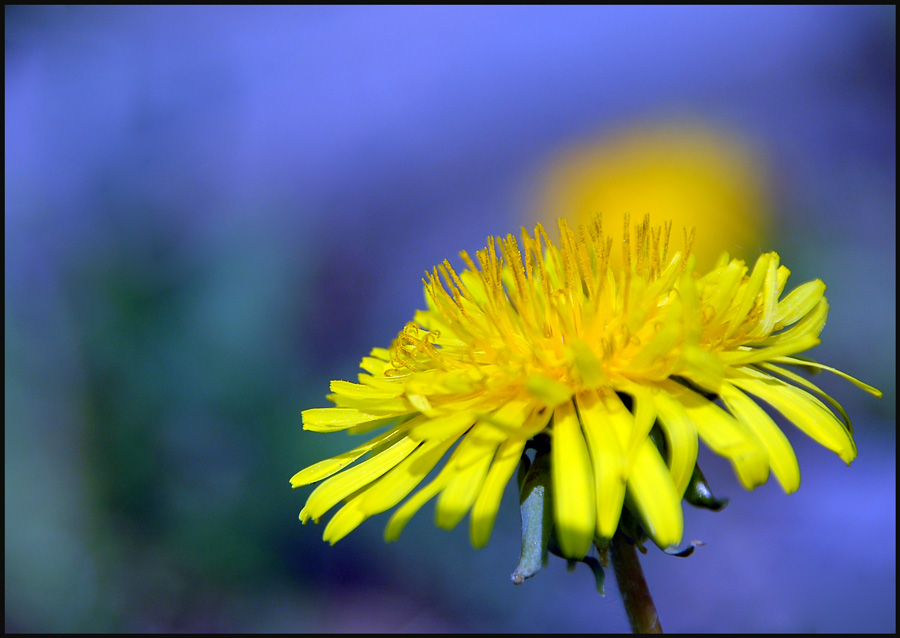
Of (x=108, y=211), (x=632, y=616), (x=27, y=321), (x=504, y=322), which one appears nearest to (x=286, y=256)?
(x=108, y=211)

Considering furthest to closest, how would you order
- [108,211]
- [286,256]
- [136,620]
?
[286,256] < [108,211] < [136,620]

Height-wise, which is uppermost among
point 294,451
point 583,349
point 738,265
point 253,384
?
point 738,265

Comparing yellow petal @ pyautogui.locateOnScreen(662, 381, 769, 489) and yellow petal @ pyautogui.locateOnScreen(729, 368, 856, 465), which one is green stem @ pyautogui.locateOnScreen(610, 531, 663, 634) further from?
yellow petal @ pyautogui.locateOnScreen(729, 368, 856, 465)

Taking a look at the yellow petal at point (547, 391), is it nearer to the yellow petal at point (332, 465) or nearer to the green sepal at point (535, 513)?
the green sepal at point (535, 513)

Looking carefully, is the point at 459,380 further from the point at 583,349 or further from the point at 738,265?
the point at 738,265

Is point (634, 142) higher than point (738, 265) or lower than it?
higher

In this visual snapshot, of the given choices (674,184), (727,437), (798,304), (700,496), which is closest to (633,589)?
(700,496)

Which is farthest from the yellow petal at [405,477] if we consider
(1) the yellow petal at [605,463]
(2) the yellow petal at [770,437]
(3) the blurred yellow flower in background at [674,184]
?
(3) the blurred yellow flower in background at [674,184]

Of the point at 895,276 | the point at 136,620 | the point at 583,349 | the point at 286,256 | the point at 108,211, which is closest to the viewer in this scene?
the point at 583,349
